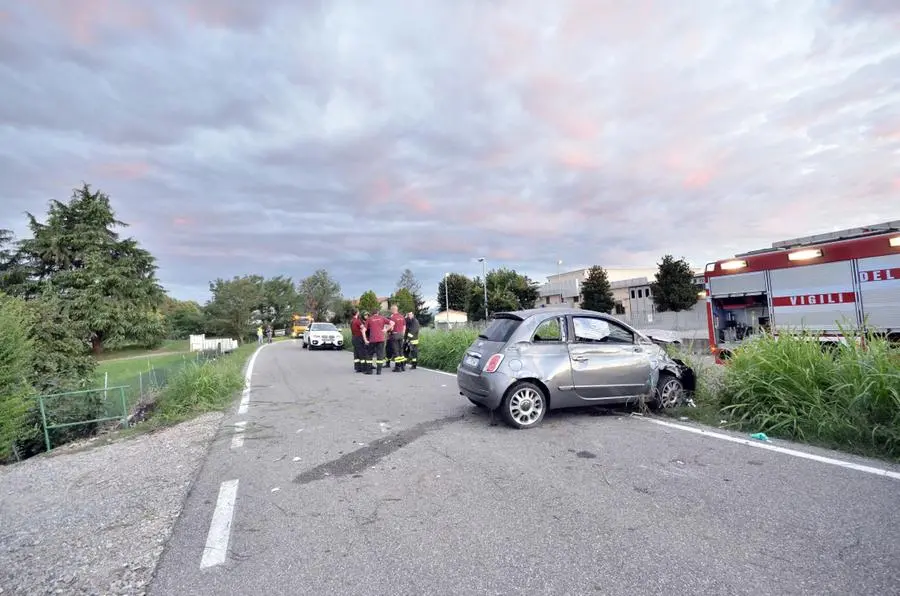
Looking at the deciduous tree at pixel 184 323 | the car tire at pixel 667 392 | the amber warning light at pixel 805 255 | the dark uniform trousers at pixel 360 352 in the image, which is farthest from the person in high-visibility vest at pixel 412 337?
the deciduous tree at pixel 184 323

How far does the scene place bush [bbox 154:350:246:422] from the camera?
348 inches

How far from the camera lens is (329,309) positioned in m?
87.2

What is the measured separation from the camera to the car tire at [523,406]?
6.48 metres

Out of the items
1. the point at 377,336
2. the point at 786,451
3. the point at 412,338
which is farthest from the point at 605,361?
the point at 412,338

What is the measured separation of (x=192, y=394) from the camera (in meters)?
9.32

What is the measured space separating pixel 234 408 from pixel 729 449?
8.15 metres

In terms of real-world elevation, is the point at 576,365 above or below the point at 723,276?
below

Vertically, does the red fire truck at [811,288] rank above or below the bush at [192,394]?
above

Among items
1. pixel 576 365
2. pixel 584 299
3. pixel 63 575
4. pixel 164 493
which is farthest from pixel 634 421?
pixel 584 299

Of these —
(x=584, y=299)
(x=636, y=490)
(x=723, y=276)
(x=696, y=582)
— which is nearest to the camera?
(x=696, y=582)

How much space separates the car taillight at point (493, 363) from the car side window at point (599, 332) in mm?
1193

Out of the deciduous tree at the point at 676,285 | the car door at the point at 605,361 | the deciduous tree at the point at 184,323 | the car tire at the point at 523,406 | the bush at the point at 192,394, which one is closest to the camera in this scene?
the car tire at the point at 523,406

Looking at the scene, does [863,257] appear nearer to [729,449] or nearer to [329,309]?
[729,449]

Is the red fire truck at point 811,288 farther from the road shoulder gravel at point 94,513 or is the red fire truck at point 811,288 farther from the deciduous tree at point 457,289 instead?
the deciduous tree at point 457,289
